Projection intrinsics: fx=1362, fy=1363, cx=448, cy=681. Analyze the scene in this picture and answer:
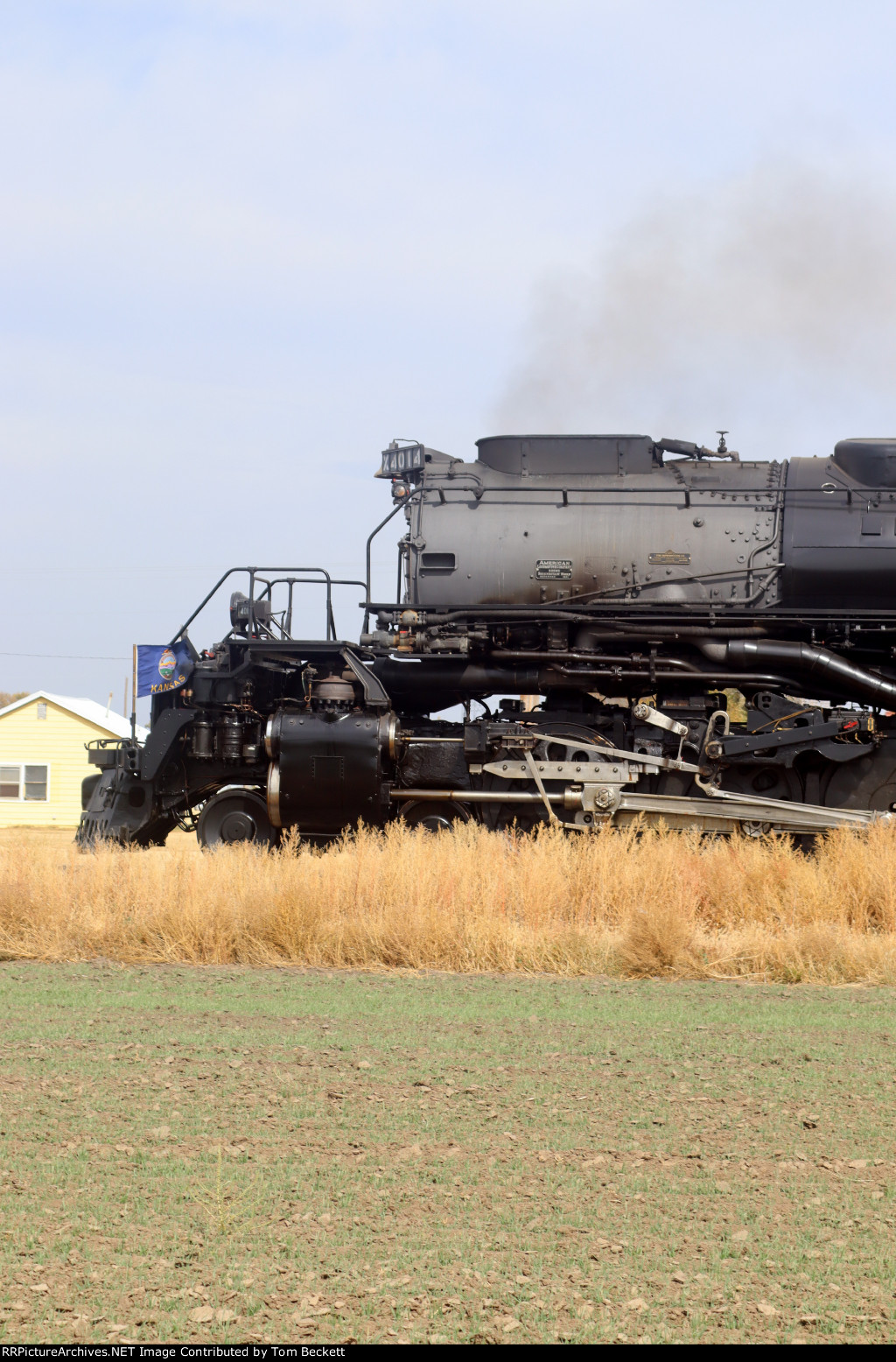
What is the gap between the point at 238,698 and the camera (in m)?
15.0

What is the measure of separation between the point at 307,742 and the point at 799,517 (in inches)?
228

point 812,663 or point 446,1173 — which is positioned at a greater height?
point 812,663

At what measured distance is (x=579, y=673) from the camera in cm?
1456

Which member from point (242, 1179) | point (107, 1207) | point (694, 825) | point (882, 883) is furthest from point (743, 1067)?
point (694, 825)

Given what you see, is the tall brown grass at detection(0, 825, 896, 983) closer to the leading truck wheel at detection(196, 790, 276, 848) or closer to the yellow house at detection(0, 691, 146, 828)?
the leading truck wheel at detection(196, 790, 276, 848)

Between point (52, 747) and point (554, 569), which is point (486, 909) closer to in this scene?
point (554, 569)

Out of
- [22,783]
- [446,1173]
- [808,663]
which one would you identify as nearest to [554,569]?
[808,663]

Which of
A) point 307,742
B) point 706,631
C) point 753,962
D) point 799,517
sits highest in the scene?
point 799,517

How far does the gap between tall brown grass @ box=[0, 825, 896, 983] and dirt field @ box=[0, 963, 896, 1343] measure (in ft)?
5.73

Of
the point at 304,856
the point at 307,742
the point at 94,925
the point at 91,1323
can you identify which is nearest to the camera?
the point at 91,1323

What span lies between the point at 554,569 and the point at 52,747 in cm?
3268

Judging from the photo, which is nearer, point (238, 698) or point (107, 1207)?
point (107, 1207)

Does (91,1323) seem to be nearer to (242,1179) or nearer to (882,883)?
(242,1179)

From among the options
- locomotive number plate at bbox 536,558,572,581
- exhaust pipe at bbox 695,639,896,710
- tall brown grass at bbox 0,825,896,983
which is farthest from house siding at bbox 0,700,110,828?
exhaust pipe at bbox 695,639,896,710
